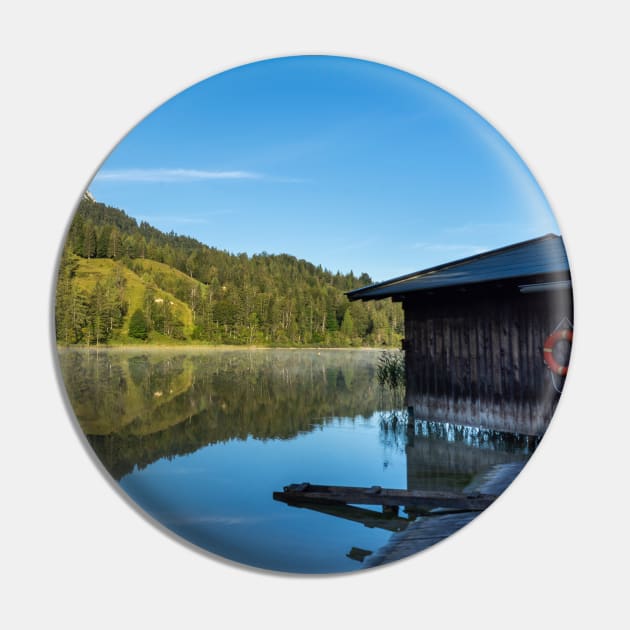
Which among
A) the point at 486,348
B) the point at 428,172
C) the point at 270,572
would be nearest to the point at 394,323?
the point at 486,348

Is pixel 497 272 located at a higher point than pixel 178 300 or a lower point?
higher

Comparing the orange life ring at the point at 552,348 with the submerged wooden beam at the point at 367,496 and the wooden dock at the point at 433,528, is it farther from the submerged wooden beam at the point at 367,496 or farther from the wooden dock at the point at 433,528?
the submerged wooden beam at the point at 367,496

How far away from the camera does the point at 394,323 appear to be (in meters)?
3.26

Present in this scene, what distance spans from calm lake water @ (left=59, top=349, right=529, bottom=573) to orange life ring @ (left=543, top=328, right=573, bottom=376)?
623mm

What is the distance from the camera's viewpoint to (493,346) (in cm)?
321

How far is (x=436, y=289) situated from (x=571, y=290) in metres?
0.75

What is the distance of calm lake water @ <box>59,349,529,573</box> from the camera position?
2.96 metres

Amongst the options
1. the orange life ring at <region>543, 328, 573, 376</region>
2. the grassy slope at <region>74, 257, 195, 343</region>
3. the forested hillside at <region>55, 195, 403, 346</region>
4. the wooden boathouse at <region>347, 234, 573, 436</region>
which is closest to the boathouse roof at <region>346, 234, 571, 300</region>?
the wooden boathouse at <region>347, 234, 573, 436</region>

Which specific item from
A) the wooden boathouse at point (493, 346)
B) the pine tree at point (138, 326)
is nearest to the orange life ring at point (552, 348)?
the wooden boathouse at point (493, 346)

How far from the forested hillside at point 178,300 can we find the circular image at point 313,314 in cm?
1

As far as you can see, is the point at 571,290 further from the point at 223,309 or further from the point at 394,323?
the point at 223,309

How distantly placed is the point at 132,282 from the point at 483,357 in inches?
71.8

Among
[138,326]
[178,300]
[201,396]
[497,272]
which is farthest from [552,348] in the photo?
[138,326]

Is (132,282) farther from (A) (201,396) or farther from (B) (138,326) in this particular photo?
(A) (201,396)
